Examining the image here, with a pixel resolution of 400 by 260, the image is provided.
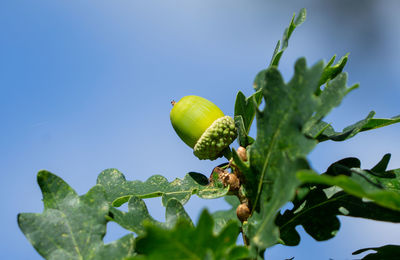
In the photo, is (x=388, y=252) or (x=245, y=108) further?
(x=245, y=108)

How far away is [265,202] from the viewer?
95 cm

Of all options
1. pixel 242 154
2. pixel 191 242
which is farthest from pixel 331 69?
pixel 191 242

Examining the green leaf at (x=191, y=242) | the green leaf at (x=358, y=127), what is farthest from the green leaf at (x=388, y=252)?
the green leaf at (x=191, y=242)

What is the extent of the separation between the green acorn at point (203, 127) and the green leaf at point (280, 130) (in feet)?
1.48

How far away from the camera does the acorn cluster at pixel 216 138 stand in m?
1.47

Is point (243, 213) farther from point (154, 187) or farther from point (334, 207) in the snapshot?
point (154, 187)

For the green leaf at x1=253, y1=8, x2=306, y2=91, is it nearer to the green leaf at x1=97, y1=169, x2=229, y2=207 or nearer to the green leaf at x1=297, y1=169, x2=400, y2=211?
the green leaf at x1=97, y1=169, x2=229, y2=207

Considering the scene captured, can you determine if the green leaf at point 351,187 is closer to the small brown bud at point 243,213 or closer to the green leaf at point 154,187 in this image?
the small brown bud at point 243,213

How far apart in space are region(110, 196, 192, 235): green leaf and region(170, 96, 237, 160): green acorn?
46 centimetres

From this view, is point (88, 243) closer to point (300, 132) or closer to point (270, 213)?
point (270, 213)

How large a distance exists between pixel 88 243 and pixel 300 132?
0.57 m

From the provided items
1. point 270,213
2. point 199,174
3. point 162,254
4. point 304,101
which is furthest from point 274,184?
point 199,174

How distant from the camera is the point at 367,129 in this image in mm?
1241

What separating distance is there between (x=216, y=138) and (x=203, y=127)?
7 cm
